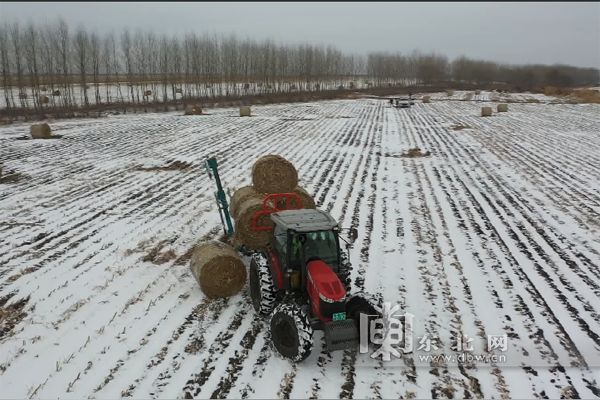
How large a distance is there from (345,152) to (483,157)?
23.5ft

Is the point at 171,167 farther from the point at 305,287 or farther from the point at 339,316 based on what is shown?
the point at 339,316

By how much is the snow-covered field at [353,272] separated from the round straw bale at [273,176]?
1.95m

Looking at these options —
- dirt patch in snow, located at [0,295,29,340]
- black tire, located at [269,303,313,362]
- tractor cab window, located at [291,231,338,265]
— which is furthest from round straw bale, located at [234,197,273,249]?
dirt patch in snow, located at [0,295,29,340]

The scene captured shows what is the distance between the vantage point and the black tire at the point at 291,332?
647 centimetres

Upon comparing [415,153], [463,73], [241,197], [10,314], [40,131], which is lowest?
[10,314]

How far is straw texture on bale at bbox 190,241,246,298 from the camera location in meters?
8.72

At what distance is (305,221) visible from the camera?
7.73 m

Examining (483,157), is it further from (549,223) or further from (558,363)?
(558,363)

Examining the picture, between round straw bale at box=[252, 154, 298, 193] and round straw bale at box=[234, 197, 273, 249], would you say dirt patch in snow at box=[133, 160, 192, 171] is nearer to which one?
round straw bale at box=[252, 154, 298, 193]

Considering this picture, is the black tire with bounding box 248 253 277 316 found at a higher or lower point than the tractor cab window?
lower

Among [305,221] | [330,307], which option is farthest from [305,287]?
[305,221]

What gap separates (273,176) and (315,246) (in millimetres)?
5827

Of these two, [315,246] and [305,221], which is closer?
[315,246]

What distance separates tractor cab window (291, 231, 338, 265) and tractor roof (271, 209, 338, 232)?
11 centimetres
